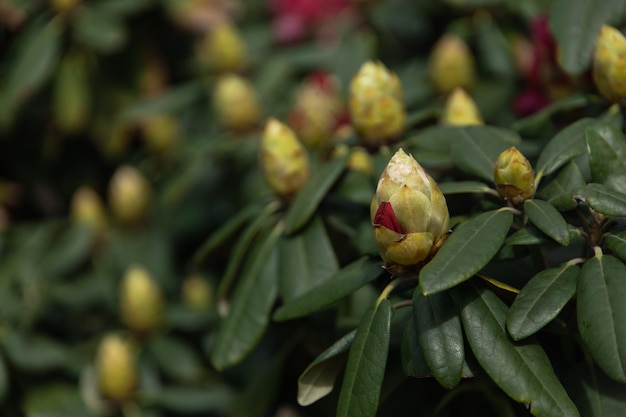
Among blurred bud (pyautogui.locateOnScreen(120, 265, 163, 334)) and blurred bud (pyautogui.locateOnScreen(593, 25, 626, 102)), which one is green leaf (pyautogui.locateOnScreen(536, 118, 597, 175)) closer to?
blurred bud (pyautogui.locateOnScreen(593, 25, 626, 102))

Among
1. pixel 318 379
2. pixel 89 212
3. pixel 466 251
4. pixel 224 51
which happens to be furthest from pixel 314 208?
pixel 89 212

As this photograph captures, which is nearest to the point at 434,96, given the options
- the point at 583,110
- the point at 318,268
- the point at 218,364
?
the point at 583,110

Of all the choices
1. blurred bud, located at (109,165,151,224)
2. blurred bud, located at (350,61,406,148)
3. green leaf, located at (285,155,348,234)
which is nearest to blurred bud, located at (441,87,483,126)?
blurred bud, located at (350,61,406,148)

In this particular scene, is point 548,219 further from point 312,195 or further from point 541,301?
point 312,195

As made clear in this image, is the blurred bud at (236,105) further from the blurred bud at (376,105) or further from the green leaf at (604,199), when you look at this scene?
the green leaf at (604,199)

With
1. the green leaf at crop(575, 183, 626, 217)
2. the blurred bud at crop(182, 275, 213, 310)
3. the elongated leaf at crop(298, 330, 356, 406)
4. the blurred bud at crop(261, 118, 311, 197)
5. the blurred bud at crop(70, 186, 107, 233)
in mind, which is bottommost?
the blurred bud at crop(182, 275, 213, 310)

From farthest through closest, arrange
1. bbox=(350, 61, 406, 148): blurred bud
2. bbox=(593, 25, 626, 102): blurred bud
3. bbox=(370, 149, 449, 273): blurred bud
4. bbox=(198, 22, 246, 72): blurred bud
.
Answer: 1. bbox=(198, 22, 246, 72): blurred bud
2. bbox=(350, 61, 406, 148): blurred bud
3. bbox=(593, 25, 626, 102): blurred bud
4. bbox=(370, 149, 449, 273): blurred bud

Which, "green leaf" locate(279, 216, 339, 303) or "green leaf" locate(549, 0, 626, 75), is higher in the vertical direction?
"green leaf" locate(549, 0, 626, 75)
